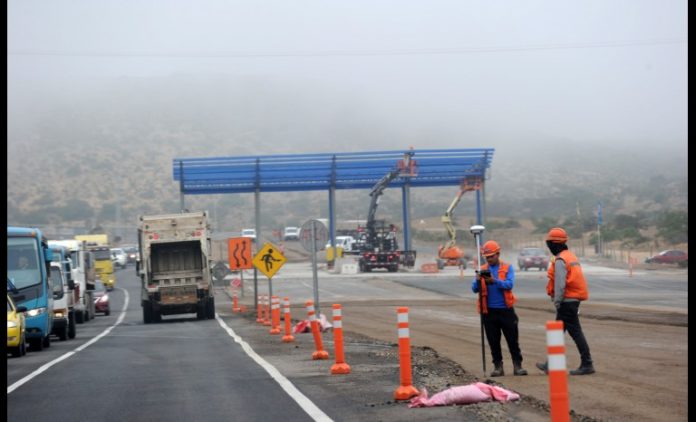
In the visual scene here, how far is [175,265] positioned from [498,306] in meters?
23.4

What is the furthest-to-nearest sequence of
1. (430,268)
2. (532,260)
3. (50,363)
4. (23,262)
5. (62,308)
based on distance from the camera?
(430,268)
(532,260)
(62,308)
(23,262)
(50,363)

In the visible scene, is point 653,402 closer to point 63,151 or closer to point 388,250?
point 388,250

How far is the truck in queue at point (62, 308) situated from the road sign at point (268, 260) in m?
5.29

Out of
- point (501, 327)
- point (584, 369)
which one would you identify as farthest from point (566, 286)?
point (584, 369)

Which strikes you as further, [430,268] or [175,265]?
[430,268]

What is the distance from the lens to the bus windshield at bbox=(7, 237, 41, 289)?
25469 mm

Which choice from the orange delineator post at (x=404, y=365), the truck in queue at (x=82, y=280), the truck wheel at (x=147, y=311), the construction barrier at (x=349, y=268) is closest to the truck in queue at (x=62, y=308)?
the truck wheel at (x=147, y=311)

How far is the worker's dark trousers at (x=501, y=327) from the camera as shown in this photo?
14469 mm

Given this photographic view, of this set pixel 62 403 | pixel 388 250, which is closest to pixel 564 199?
pixel 388 250

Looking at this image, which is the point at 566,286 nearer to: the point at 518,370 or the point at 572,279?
the point at 572,279

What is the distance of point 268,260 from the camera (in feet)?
105

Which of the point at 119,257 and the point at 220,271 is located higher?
the point at 119,257

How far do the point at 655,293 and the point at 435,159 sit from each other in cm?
2702

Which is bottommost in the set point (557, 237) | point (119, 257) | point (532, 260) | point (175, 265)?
point (532, 260)
